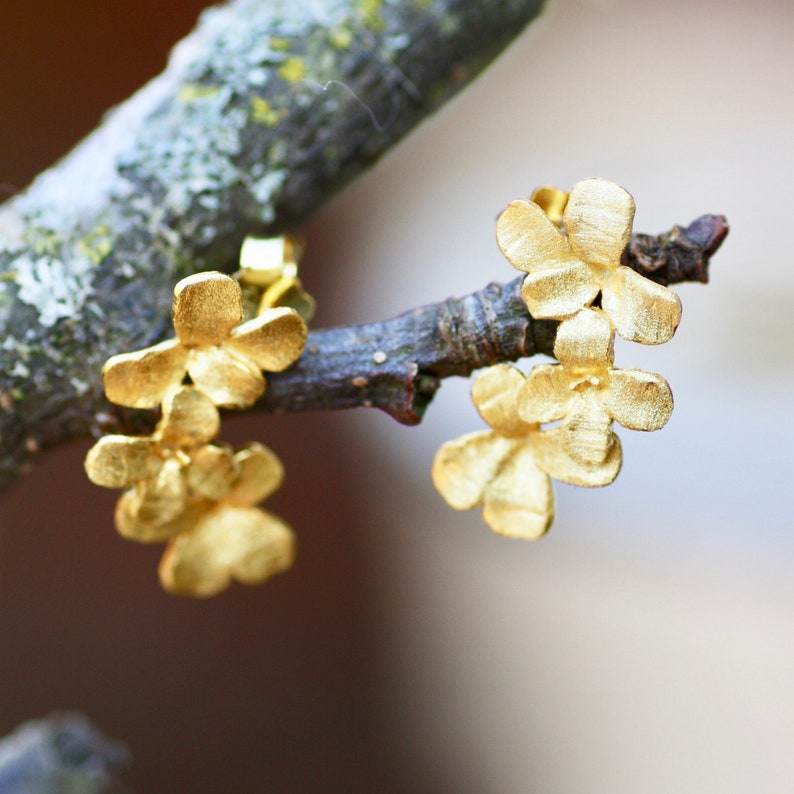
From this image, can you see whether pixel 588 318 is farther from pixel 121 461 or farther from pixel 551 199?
pixel 121 461

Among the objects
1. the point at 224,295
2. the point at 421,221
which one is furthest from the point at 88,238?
the point at 421,221

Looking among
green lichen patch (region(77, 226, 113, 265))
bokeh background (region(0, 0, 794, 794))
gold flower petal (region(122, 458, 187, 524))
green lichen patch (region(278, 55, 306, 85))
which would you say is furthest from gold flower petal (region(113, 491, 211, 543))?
bokeh background (region(0, 0, 794, 794))

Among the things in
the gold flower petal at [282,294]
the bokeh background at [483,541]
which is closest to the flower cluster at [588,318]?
the gold flower petal at [282,294]

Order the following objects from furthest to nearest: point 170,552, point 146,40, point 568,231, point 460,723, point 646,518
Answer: point 460,723 → point 646,518 → point 146,40 → point 170,552 → point 568,231

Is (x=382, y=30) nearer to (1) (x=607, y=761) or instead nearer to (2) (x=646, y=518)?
(2) (x=646, y=518)

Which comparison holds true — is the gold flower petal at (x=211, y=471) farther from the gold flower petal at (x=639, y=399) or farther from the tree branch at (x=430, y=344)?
the gold flower petal at (x=639, y=399)

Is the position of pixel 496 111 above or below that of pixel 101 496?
above
